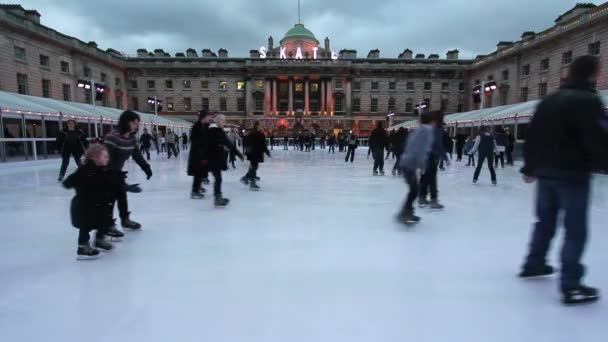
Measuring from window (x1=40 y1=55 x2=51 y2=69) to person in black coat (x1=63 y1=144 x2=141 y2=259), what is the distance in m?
31.4

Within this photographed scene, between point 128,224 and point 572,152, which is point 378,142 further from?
point 572,152

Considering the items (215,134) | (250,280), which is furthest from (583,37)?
(250,280)

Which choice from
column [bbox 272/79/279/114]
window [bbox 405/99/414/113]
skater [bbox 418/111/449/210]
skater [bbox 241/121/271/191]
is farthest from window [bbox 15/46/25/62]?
window [bbox 405/99/414/113]

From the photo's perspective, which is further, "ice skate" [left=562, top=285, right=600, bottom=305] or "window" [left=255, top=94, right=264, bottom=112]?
"window" [left=255, top=94, right=264, bottom=112]

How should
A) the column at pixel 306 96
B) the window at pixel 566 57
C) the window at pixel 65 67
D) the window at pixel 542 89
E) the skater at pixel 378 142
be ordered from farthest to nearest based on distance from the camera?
the column at pixel 306 96 → the window at pixel 65 67 → the window at pixel 542 89 → the window at pixel 566 57 → the skater at pixel 378 142

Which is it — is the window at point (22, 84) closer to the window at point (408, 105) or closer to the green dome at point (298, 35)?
the window at point (408, 105)

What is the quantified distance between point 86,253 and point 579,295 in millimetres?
3715

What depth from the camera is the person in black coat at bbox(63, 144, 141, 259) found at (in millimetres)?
2939

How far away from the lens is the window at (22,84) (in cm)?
2480

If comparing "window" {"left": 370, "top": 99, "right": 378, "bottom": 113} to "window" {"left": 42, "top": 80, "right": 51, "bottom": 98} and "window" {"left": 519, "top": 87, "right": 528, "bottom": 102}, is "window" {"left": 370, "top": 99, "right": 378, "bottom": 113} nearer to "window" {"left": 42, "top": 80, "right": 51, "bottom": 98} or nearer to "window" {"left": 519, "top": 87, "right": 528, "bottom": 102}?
"window" {"left": 519, "top": 87, "right": 528, "bottom": 102}

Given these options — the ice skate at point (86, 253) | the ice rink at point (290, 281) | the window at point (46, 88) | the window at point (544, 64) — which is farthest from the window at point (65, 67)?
the window at point (544, 64)

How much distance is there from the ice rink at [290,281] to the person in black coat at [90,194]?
0.26 metres

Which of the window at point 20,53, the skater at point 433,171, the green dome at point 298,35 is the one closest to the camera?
the skater at point 433,171

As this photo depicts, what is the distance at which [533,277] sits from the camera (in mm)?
2551
